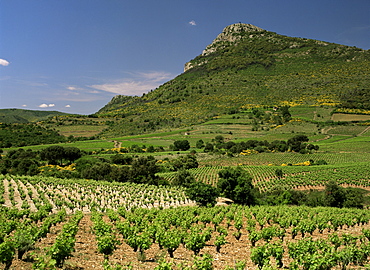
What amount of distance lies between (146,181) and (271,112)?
120678mm

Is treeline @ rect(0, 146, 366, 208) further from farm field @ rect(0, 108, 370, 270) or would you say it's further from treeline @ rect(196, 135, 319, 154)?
treeline @ rect(196, 135, 319, 154)

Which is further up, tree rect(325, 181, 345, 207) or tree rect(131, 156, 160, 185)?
tree rect(131, 156, 160, 185)

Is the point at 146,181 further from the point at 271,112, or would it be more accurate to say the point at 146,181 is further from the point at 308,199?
the point at 271,112

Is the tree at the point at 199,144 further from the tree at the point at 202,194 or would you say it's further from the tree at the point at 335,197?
the tree at the point at 202,194

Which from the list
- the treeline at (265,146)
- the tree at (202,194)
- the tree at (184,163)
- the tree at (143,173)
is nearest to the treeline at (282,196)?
the tree at (202,194)

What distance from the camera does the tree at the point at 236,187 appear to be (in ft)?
176

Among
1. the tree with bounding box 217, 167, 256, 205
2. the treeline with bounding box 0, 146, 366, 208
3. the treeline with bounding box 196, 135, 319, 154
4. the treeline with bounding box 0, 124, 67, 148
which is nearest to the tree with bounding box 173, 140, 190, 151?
the treeline with bounding box 196, 135, 319, 154

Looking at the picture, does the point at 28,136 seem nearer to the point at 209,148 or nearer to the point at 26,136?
the point at 26,136

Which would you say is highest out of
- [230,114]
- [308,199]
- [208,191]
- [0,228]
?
[230,114]

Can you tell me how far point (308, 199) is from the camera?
57.8 metres

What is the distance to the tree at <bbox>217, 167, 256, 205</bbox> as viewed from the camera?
53688 millimetres

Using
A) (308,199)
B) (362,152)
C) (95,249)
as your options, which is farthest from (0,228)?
(362,152)

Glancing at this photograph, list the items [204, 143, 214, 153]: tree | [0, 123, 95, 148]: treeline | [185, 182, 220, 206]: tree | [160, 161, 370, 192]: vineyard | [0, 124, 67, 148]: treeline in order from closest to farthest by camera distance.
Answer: [185, 182, 220, 206]: tree
[160, 161, 370, 192]: vineyard
[204, 143, 214, 153]: tree
[0, 124, 67, 148]: treeline
[0, 123, 95, 148]: treeline

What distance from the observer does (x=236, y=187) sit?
177 ft
